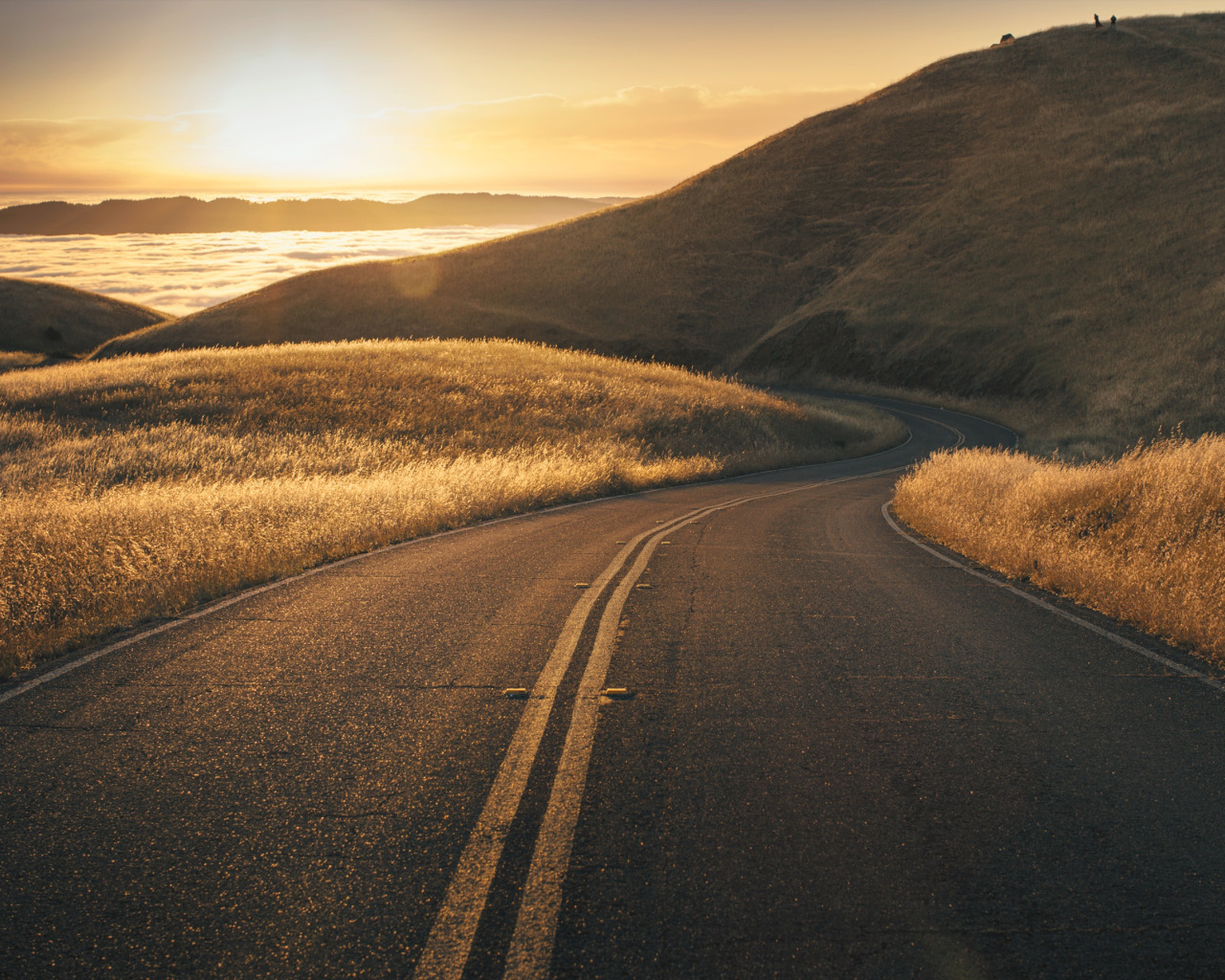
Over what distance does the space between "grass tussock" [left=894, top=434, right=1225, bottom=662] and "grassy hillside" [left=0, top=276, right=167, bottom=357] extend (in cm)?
9796

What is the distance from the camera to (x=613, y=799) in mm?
3990

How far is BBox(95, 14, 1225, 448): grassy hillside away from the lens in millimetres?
46750

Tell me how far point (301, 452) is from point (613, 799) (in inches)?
668

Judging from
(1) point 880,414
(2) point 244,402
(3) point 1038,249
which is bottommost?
(1) point 880,414

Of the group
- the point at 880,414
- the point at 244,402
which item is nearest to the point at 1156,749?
the point at 244,402

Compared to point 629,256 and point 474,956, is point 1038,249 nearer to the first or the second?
point 629,256

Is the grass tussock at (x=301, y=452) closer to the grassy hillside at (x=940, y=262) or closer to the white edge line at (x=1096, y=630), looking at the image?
the white edge line at (x=1096, y=630)

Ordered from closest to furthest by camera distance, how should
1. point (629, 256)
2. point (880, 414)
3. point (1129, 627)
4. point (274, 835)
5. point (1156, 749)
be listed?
point (274, 835) → point (1156, 749) → point (1129, 627) → point (880, 414) → point (629, 256)

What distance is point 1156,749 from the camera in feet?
15.3

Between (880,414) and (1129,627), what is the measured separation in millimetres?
39292

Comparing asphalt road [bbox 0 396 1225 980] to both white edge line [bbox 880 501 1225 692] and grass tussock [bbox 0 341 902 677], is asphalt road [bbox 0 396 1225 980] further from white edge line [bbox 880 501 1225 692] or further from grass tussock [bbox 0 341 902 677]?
grass tussock [bbox 0 341 902 677]

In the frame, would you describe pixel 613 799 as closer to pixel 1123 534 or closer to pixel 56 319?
pixel 1123 534

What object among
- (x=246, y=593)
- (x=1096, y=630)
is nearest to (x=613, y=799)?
(x=1096, y=630)

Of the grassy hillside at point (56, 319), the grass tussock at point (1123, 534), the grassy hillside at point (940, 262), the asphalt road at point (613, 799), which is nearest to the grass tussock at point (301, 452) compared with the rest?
the asphalt road at point (613, 799)
